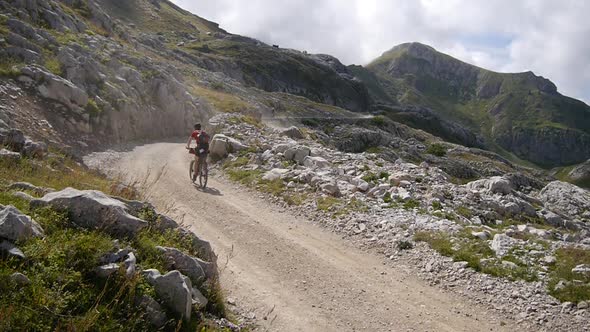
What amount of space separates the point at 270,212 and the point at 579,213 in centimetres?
4143

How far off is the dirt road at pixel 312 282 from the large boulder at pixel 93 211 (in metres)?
3.03

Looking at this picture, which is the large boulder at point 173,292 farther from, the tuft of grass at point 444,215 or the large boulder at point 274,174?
the large boulder at point 274,174

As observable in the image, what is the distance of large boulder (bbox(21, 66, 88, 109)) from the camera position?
23.8 metres

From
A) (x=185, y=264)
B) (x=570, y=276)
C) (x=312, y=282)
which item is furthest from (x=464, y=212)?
(x=185, y=264)

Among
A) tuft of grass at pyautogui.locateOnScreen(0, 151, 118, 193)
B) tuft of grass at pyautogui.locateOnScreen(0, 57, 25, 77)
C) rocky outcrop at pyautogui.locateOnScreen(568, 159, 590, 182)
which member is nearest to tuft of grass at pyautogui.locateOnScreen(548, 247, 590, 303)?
tuft of grass at pyautogui.locateOnScreen(0, 151, 118, 193)

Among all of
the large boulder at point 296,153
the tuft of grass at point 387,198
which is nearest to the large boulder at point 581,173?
the large boulder at point 296,153

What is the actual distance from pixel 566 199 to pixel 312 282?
4920cm

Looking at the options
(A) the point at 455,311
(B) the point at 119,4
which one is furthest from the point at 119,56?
(B) the point at 119,4

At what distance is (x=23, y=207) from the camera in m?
7.09

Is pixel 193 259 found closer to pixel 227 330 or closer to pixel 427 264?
pixel 227 330

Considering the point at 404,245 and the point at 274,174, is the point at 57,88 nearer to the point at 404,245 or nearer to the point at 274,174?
the point at 274,174

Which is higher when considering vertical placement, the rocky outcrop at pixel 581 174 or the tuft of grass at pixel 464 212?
the rocky outcrop at pixel 581 174

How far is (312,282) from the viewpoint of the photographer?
34.9 feet

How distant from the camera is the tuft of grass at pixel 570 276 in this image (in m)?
10.2
